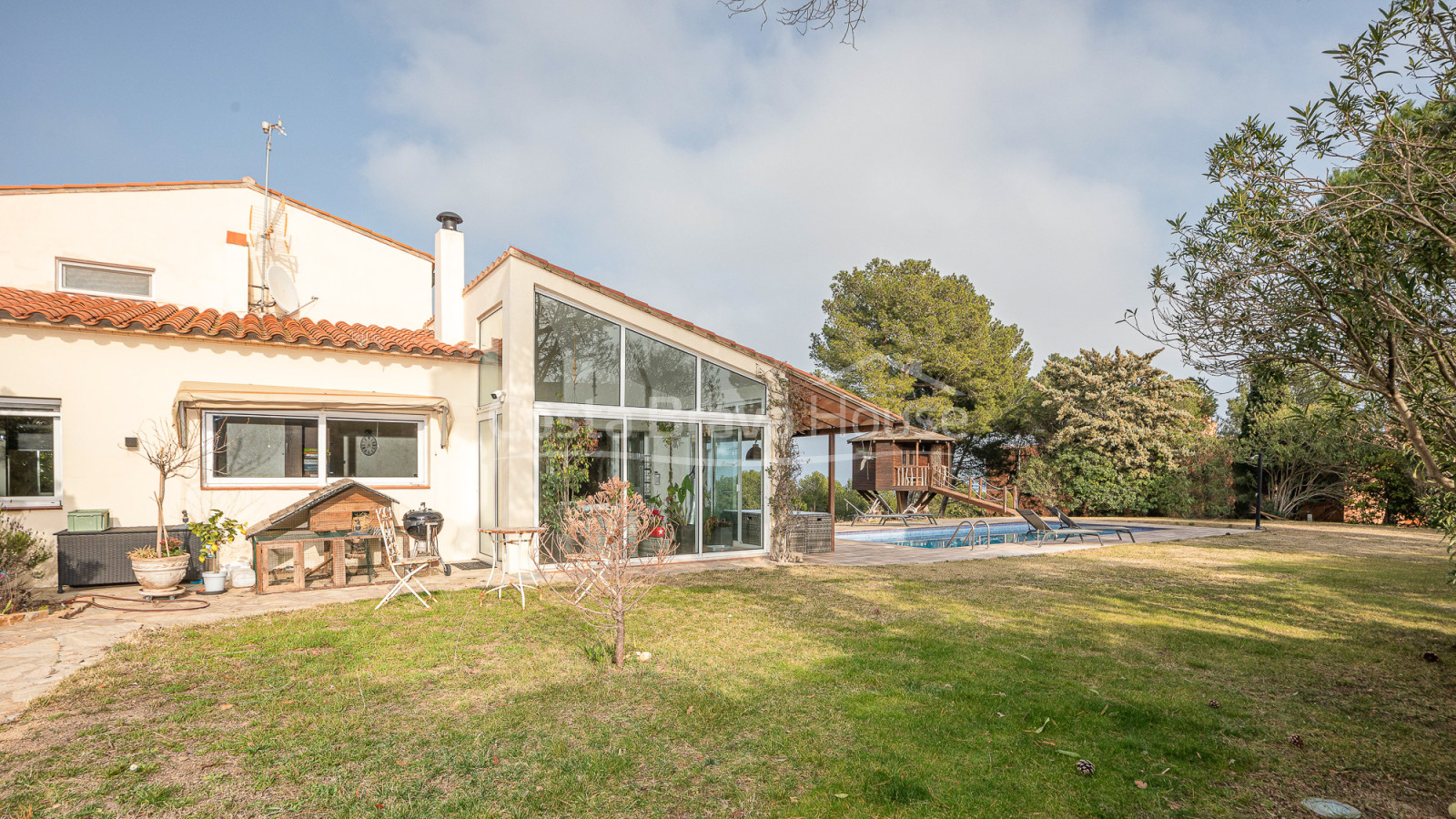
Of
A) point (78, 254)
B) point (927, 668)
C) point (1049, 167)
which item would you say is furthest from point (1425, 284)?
point (78, 254)

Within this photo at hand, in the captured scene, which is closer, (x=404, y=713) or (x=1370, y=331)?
(x=404, y=713)

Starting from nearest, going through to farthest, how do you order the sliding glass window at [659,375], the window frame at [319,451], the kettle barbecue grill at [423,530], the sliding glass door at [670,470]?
1. the window frame at [319,451]
2. the kettle barbecue grill at [423,530]
3. the sliding glass door at [670,470]
4. the sliding glass window at [659,375]

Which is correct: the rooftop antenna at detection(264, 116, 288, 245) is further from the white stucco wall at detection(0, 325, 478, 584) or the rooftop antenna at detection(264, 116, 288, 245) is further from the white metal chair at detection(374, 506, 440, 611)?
the white metal chair at detection(374, 506, 440, 611)

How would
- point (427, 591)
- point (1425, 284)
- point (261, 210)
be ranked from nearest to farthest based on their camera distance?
point (1425, 284) < point (427, 591) < point (261, 210)

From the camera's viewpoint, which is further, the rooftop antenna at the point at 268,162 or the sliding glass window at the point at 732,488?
the rooftop antenna at the point at 268,162

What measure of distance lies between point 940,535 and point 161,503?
17.2 meters

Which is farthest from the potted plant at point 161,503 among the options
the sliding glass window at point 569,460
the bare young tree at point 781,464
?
the bare young tree at point 781,464

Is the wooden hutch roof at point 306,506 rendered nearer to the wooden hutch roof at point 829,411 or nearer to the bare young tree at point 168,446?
the bare young tree at point 168,446

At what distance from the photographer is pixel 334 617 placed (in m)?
7.04

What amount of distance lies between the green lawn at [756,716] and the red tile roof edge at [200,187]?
8892mm

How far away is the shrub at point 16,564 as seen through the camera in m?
7.11

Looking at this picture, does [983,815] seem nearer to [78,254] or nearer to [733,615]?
[733,615]

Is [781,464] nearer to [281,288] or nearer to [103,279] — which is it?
[281,288]

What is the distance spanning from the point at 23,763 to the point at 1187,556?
1585 centimetres
